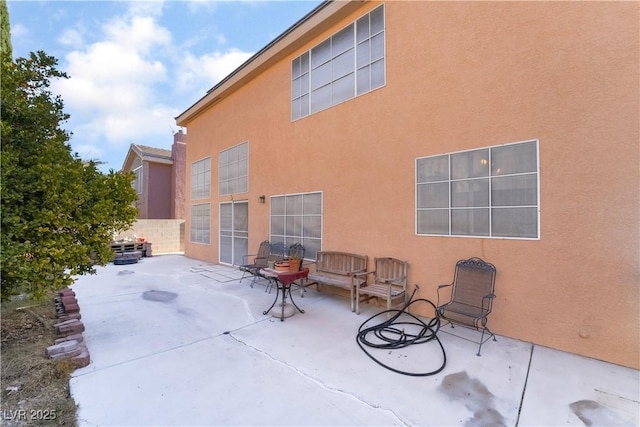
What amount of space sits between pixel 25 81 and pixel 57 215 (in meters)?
1.71

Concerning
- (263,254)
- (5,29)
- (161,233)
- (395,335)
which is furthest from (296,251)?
(161,233)

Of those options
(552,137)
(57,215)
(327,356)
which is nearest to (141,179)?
(57,215)

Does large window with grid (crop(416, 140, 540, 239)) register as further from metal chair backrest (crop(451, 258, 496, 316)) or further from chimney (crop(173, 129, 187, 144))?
chimney (crop(173, 129, 187, 144))

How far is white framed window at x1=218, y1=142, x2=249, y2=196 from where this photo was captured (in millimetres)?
9242

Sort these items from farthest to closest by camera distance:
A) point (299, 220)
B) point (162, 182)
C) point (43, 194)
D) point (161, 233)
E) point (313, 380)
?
point (162, 182), point (161, 233), point (299, 220), point (43, 194), point (313, 380)

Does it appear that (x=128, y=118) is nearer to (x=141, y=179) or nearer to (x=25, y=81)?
(x=141, y=179)

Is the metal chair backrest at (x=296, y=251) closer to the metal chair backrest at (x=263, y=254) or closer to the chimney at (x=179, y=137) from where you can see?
the metal chair backrest at (x=263, y=254)

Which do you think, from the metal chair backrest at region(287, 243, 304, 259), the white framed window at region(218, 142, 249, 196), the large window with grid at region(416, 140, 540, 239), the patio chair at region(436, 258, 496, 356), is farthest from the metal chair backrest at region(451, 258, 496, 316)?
the white framed window at region(218, 142, 249, 196)

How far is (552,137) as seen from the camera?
3740 millimetres

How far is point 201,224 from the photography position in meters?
11.7

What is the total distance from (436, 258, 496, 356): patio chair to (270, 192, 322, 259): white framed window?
126 inches

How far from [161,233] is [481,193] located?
14175mm

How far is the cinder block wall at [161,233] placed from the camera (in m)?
13.2

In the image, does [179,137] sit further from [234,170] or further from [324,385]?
[324,385]
